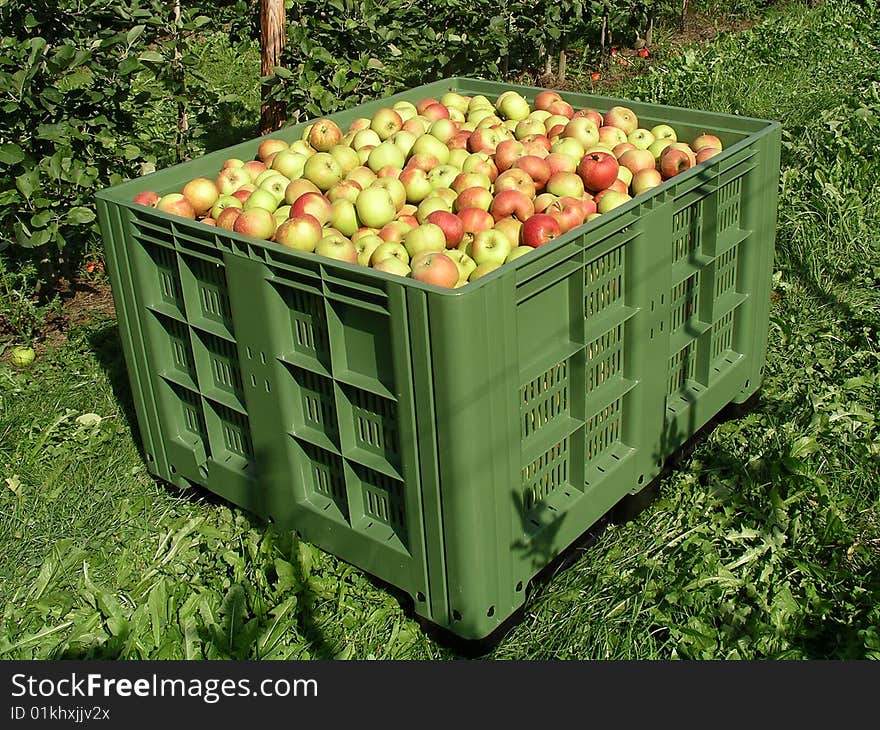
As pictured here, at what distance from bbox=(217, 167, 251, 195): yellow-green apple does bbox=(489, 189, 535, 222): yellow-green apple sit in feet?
3.21

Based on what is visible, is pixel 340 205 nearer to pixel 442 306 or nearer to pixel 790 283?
pixel 442 306

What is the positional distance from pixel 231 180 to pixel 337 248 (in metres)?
0.84

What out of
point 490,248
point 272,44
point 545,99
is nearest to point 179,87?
point 272,44

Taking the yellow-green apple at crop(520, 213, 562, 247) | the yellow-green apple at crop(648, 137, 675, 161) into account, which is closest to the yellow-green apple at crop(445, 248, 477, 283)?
the yellow-green apple at crop(520, 213, 562, 247)

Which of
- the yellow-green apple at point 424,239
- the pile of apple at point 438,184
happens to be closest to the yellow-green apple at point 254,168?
the pile of apple at point 438,184

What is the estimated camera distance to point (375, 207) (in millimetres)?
3693

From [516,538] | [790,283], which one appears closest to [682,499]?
[516,538]

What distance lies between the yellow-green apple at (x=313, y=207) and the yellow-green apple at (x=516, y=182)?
2.01ft

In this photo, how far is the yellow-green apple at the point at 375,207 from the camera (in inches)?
146

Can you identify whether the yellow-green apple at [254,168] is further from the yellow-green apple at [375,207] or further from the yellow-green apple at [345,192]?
the yellow-green apple at [375,207]

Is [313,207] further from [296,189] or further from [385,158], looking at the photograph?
[385,158]

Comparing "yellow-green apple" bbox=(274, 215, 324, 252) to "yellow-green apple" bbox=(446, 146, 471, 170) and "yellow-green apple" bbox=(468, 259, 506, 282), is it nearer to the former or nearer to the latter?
"yellow-green apple" bbox=(468, 259, 506, 282)

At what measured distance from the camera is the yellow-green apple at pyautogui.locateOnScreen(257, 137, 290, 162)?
14.0 ft

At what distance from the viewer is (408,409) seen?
9.73ft
